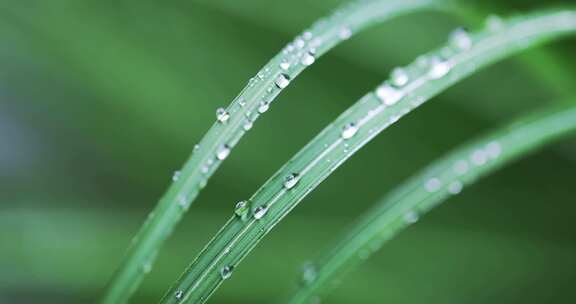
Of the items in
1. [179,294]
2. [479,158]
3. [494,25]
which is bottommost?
[179,294]

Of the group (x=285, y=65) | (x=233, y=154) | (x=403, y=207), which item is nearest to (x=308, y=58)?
(x=285, y=65)

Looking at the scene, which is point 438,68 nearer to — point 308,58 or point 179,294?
point 308,58

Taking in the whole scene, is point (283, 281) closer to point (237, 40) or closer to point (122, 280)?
point (237, 40)

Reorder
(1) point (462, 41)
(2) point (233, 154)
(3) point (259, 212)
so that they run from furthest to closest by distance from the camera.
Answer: (2) point (233, 154) → (1) point (462, 41) → (3) point (259, 212)

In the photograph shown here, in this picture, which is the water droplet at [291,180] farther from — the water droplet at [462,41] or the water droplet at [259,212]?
the water droplet at [462,41]

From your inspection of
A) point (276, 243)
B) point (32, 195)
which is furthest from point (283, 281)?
point (32, 195)

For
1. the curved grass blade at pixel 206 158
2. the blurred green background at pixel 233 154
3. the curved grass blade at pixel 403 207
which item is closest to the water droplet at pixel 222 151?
the curved grass blade at pixel 206 158

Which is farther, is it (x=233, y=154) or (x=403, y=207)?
(x=233, y=154)

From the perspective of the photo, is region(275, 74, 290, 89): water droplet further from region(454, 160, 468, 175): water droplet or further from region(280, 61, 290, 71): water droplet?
region(454, 160, 468, 175): water droplet
